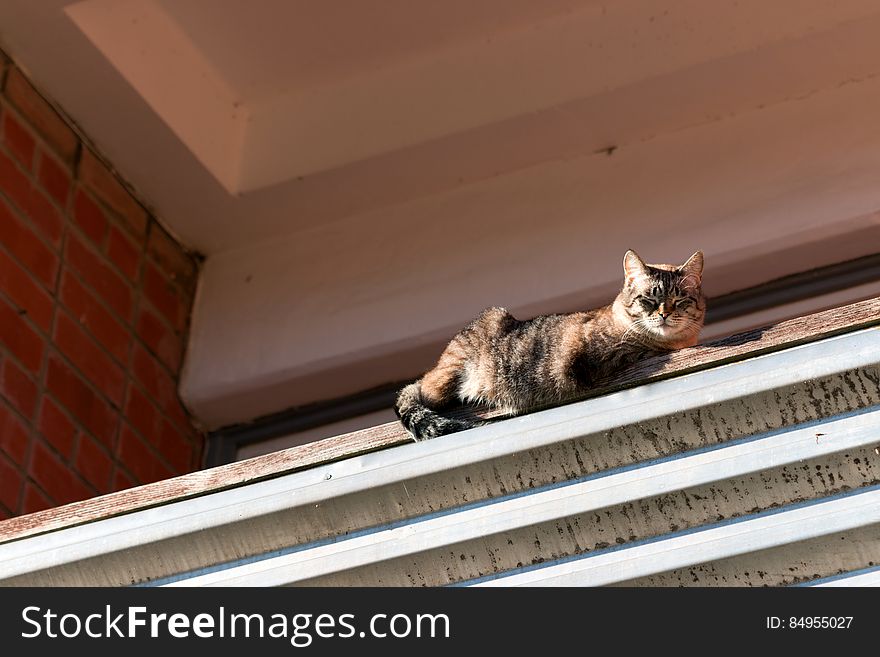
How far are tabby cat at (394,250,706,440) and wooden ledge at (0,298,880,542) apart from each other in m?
0.39

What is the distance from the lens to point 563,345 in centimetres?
341

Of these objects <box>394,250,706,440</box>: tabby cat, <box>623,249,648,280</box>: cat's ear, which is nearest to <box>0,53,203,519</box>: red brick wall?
<box>394,250,706,440</box>: tabby cat

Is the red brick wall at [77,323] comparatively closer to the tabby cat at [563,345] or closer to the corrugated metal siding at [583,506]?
the tabby cat at [563,345]

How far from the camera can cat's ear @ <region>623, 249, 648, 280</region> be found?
369 cm

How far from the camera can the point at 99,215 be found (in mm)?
5066

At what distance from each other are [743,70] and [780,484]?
2750 millimetres

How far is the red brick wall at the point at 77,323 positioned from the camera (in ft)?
14.5

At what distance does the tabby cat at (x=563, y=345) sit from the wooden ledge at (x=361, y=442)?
1.29 ft

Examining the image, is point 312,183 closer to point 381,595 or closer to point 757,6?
point 757,6

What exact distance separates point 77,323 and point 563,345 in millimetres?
2087

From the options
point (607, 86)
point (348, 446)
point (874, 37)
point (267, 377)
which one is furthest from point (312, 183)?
Answer: point (348, 446)

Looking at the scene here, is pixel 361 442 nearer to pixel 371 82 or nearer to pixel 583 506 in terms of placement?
pixel 583 506

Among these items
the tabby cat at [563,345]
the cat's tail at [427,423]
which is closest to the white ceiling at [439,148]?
the tabby cat at [563,345]

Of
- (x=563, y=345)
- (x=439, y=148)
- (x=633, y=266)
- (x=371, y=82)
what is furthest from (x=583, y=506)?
(x=371, y=82)
